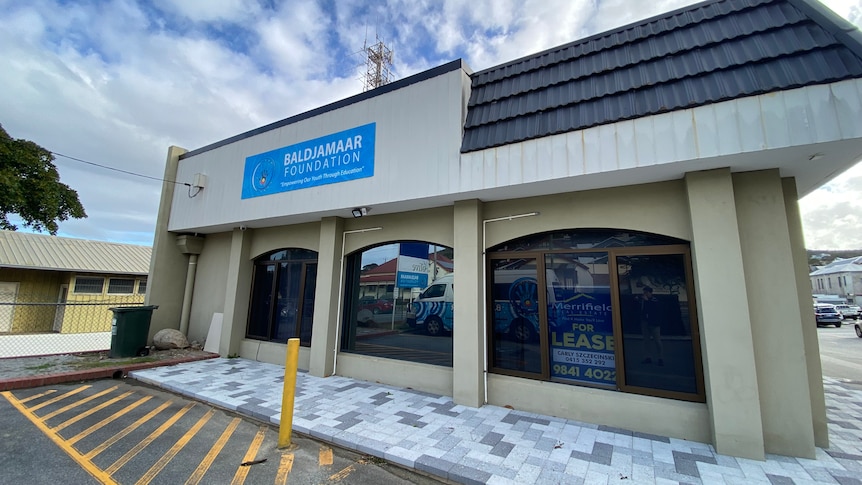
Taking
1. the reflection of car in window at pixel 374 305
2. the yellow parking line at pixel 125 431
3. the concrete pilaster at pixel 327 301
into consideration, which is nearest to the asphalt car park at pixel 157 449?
the yellow parking line at pixel 125 431

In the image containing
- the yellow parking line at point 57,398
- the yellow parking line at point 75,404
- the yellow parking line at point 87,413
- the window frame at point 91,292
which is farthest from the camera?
the window frame at point 91,292

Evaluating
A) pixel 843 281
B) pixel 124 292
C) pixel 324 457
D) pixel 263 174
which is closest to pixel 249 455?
pixel 324 457

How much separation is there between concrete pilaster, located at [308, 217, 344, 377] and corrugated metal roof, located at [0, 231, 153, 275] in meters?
Answer: 17.8

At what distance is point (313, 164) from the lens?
6941 mm

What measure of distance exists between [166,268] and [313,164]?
6460mm

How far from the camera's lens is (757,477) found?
3.17m

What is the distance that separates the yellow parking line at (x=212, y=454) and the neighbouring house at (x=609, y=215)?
235 centimetres

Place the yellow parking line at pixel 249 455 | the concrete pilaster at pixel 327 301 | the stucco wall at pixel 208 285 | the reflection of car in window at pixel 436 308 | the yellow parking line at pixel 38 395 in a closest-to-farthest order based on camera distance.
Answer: the yellow parking line at pixel 249 455
the yellow parking line at pixel 38 395
the reflection of car in window at pixel 436 308
the concrete pilaster at pixel 327 301
the stucco wall at pixel 208 285

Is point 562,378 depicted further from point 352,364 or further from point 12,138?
point 12,138

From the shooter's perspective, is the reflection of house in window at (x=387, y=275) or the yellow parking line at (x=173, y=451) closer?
the yellow parking line at (x=173, y=451)

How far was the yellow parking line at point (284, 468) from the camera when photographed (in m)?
3.19

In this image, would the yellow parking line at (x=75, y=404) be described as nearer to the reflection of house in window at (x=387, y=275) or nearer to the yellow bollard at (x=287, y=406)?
the yellow bollard at (x=287, y=406)

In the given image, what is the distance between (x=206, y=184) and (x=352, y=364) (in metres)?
6.48

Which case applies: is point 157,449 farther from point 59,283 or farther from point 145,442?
point 59,283
